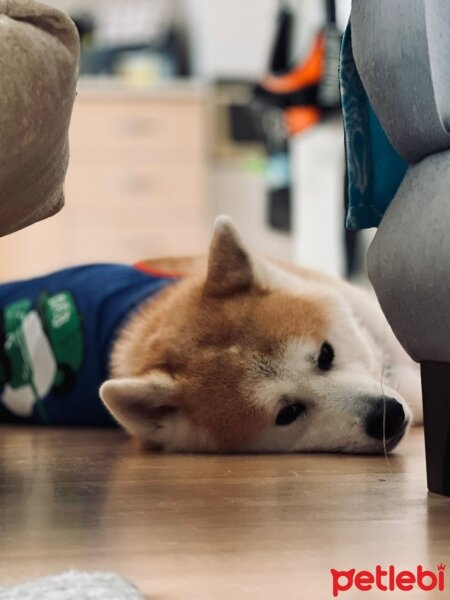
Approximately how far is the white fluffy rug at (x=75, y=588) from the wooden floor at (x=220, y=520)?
0.12ft

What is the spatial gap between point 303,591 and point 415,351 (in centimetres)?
49

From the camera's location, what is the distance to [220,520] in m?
1.17

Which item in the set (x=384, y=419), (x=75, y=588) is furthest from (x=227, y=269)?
(x=75, y=588)

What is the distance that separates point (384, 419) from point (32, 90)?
0.82 meters

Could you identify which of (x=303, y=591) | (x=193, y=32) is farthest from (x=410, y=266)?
(x=193, y=32)

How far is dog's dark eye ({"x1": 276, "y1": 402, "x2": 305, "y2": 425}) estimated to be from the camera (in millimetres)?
1695

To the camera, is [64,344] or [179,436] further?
[64,344]

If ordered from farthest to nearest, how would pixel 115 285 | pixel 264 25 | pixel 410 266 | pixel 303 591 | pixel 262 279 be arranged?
pixel 264 25 → pixel 115 285 → pixel 262 279 → pixel 410 266 → pixel 303 591

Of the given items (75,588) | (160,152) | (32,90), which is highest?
(32,90)

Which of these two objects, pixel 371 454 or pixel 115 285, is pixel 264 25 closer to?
pixel 115 285

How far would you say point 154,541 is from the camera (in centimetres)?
108

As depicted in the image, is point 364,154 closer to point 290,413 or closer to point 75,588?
point 290,413

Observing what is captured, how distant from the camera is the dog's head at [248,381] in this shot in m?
1.67

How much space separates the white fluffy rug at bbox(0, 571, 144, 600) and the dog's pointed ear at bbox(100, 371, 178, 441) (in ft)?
2.51
